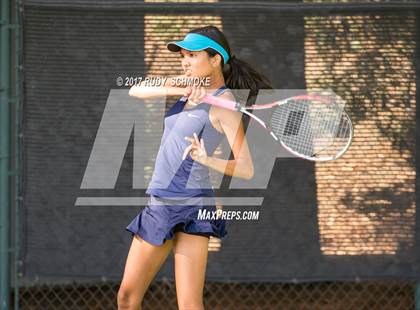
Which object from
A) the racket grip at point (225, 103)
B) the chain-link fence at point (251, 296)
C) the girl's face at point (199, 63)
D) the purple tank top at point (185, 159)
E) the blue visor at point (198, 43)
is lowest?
the chain-link fence at point (251, 296)

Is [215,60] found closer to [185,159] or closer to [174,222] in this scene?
[185,159]

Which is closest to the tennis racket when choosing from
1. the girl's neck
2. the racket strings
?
the racket strings

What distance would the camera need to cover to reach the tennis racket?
16.8ft

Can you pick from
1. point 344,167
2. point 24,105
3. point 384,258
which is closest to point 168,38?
point 24,105

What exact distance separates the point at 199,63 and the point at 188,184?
22.1 inches

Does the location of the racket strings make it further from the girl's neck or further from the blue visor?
the blue visor

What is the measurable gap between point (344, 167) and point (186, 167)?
156 cm

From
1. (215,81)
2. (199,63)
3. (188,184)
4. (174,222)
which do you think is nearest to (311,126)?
(215,81)

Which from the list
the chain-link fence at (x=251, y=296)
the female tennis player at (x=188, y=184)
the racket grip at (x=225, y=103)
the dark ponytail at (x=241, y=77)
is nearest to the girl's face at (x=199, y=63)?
the female tennis player at (x=188, y=184)

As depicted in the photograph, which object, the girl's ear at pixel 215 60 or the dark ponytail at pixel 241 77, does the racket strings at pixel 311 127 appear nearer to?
the dark ponytail at pixel 241 77

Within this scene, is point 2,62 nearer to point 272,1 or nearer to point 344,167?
point 272,1

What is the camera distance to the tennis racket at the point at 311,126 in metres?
5.11

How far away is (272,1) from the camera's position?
585 centimetres

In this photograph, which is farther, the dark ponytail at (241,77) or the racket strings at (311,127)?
the racket strings at (311,127)
